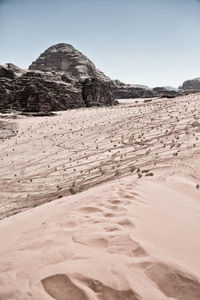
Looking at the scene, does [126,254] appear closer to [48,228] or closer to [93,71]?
[48,228]

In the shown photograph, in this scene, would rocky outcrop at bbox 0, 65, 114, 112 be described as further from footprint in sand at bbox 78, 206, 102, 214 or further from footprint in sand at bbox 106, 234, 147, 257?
footprint in sand at bbox 106, 234, 147, 257

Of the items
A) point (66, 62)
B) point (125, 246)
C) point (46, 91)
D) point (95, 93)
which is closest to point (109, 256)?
point (125, 246)

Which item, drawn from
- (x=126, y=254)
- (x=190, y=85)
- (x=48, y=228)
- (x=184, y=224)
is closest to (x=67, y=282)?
(x=126, y=254)

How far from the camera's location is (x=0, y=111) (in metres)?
30.7

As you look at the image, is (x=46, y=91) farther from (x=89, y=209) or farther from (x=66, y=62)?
(x=66, y=62)

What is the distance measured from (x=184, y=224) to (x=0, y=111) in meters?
31.5

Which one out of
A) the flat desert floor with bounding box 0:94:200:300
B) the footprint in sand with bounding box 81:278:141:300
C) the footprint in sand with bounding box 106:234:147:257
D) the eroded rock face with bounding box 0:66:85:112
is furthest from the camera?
the eroded rock face with bounding box 0:66:85:112

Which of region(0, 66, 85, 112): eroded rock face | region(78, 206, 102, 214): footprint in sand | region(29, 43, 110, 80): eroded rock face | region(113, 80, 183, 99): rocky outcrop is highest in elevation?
region(29, 43, 110, 80): eroded rock face

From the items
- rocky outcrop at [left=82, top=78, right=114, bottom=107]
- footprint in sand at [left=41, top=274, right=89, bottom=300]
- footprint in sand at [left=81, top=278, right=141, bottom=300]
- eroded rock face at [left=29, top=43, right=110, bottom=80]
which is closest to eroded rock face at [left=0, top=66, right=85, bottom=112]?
rocky outcrop at [left=82, top=78, right=114, bottom=107]

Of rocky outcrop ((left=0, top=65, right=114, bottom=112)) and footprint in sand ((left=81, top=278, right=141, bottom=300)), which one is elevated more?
rocky outcrop ((left=0, top=65, right=114, bottom=112))

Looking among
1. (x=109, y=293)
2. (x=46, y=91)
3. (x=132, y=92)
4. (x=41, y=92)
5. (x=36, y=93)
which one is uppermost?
(x=132, y=92)

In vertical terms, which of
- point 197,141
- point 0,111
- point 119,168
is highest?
point 0,111

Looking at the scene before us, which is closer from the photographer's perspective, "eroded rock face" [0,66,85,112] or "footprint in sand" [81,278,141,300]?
"footprint in sand" [81,278,141,300]

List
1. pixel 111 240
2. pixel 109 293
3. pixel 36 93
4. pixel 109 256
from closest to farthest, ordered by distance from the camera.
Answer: pixel 109 293, pixel 109 256, pixel 111 240, pixel 36 93
